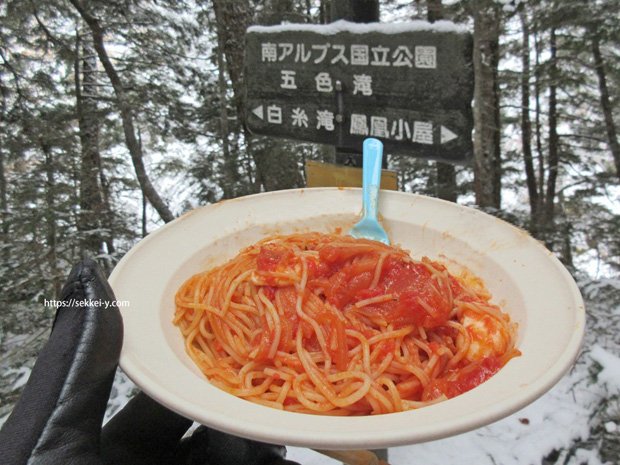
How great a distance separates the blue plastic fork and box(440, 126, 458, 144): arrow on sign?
584 mm

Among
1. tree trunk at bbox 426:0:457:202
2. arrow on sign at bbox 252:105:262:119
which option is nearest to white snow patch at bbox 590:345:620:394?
arrow on sign at bbox 252:105:262:119

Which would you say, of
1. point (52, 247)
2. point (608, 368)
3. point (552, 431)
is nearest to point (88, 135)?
point (52, 247)

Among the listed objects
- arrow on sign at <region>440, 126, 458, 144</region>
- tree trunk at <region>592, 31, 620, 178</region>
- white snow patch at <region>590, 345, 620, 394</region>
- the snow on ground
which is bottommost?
the snow on ground

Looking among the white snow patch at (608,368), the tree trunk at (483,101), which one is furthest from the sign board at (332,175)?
the tree trunk at (483,101)

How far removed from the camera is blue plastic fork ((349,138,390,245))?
233cm

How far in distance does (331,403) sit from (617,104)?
828 centimetres

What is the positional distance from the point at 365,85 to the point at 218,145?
5910 mm

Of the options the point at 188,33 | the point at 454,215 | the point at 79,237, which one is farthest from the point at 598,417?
the point at 188,33

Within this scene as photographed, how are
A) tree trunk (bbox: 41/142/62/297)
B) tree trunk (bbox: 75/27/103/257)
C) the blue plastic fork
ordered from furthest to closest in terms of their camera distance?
1. tree trunk (bbox: 75/27/103/257)
2. tree trunk (bbox: 41/142/62/297)
3. the blue plastic fork

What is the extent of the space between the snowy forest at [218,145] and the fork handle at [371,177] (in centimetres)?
105

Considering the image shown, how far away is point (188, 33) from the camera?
7777mm

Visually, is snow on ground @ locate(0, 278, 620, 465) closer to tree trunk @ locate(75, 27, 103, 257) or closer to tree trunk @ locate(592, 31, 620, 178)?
tree trunk @ locate(75, 27, 103, 257)

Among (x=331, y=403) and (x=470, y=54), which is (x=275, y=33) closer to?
(x=470, y=54)

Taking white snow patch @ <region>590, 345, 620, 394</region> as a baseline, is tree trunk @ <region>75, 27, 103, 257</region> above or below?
above
